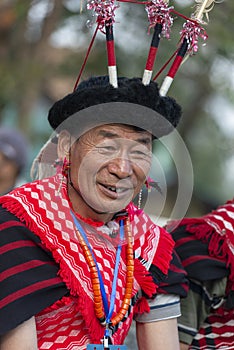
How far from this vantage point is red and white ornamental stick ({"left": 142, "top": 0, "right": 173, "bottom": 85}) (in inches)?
87.1

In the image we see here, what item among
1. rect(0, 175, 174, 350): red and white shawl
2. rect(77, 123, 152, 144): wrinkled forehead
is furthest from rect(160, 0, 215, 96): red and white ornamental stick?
rect(0, 175, 174, 350): red and white shawl

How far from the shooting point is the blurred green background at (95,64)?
18.9 feet

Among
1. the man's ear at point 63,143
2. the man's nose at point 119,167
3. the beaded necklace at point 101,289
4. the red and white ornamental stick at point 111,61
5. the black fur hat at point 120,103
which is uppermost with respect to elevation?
the red and white ornamental stick at point 111,61

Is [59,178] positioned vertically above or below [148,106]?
below

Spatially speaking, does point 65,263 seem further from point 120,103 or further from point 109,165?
point 120,103

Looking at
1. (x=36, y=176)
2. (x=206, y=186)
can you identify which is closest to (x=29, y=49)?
(x=206, y=186)

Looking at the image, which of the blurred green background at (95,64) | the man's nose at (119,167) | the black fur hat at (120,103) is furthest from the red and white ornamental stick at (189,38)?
the blurred green background at (95,64)

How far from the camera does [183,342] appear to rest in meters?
2.69

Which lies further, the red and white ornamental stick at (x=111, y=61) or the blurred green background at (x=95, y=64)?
the blurred green background at (x=95, y=64)

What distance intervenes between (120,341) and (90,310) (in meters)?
0.22

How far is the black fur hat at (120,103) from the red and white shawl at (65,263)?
0.26 metres

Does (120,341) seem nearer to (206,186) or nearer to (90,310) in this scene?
(90,310)

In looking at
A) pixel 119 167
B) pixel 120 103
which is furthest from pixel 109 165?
pixel 120 103

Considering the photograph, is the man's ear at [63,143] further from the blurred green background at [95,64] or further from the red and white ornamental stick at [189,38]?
the blurred green background at [95,64]
